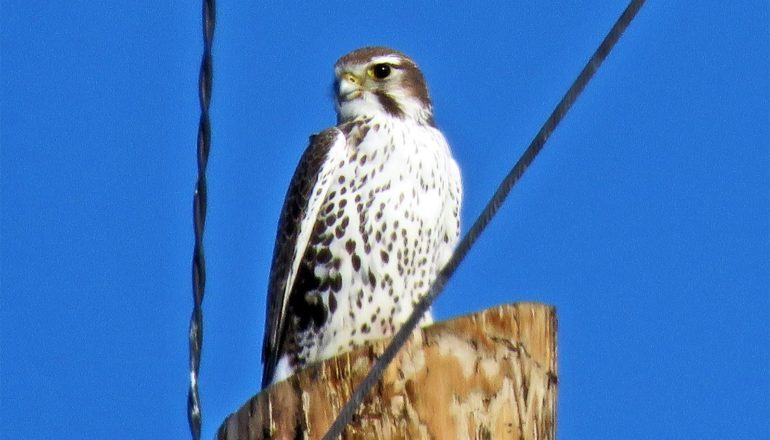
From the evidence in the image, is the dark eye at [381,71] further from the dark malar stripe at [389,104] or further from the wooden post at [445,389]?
the wooden post at [445,389]

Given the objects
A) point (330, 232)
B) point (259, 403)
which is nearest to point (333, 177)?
point (330, 232)

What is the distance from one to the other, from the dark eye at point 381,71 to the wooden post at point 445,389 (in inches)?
135

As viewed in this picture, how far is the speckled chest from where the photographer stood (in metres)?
7.16

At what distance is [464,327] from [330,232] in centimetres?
271

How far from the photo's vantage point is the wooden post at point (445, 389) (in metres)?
4.51

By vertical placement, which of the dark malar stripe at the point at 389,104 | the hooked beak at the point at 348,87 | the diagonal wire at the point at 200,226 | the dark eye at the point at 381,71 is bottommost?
the diagonal wire at the point at 200,226

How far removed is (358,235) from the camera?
7168 millimetres

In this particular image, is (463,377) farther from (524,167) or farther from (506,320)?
(524,167)

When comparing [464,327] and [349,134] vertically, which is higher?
[349,134]

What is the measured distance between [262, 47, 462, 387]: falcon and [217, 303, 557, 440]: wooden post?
2481 mm

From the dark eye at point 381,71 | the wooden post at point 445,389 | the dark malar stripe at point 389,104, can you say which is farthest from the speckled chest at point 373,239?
the wooden post at point 445,389

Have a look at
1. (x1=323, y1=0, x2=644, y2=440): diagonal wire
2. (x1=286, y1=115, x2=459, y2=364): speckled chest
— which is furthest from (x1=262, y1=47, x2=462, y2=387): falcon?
(x1=323, y1=0, x2=644, y2=440): diagonal wire

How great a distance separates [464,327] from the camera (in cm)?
463

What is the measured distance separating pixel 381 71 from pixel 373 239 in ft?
3.91
